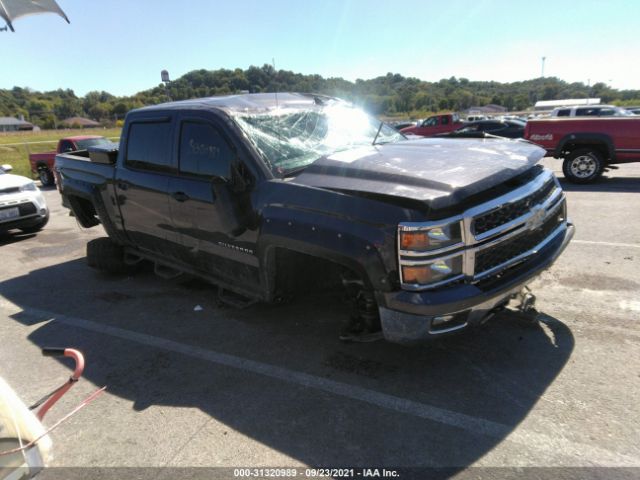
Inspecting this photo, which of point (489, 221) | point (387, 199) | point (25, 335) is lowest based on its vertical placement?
point (25, 335)

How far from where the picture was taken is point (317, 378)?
10.4 feet

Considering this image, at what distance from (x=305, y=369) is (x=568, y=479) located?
174cm

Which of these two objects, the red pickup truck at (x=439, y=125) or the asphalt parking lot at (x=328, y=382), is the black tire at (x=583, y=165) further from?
the red pickup truck at (x=439, y=125)

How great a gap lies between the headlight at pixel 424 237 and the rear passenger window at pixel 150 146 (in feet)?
8.33

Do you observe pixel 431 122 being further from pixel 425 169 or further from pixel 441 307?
pixel 441 307

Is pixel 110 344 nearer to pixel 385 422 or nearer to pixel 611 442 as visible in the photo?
pixel 385 422

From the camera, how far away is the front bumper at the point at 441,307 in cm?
256

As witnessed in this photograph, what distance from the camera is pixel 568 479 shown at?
7.13ft

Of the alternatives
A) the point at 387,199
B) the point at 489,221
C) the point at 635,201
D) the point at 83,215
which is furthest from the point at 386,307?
the point at 635,201

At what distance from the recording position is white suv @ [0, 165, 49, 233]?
7.27 metres

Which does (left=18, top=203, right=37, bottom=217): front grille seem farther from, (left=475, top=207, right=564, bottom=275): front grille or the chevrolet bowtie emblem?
the chevrolet bowtie emblem

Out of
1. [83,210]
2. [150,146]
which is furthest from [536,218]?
[83,210]

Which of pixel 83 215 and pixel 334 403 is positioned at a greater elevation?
pixel 83 215

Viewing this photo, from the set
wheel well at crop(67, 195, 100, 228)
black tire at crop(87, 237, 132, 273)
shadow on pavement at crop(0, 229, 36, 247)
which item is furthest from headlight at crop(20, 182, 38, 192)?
black tire at crop(87, 237, 132, 273)
